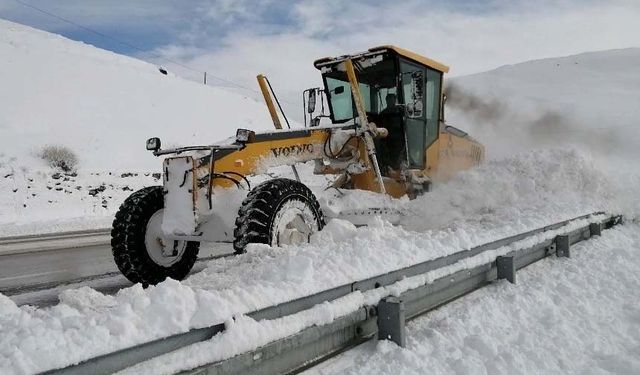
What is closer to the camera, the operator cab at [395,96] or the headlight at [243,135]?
the headlight at [243,135]

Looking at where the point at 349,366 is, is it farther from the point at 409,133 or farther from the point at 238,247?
the point at 409,133

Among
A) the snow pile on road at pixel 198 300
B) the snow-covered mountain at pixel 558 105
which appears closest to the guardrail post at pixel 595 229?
the snow pile on road at pixel 198 300

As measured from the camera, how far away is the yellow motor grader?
4684 millimetres

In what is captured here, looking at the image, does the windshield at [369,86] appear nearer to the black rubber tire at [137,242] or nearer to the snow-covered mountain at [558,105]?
the black rubber tire at [137,242]

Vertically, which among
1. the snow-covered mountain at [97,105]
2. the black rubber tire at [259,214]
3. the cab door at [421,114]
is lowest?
the black rubber tire at [259,214]

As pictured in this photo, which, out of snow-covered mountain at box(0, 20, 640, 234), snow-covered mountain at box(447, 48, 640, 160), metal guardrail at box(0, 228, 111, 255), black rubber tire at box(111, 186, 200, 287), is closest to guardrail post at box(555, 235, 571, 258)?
snow-covered mountain at box(0, 20, 640, 234)

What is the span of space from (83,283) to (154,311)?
4.02 m

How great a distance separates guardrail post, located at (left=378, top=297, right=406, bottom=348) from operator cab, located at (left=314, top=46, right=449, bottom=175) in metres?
4.56

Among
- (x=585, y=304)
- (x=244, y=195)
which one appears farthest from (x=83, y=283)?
(x=585, y=304)

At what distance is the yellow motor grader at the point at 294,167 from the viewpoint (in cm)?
468

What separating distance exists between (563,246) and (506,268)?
1.59 meters

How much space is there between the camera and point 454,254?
366cm

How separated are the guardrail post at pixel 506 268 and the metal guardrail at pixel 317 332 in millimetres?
24

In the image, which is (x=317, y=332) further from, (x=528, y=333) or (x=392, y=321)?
(x=528, y=333)
